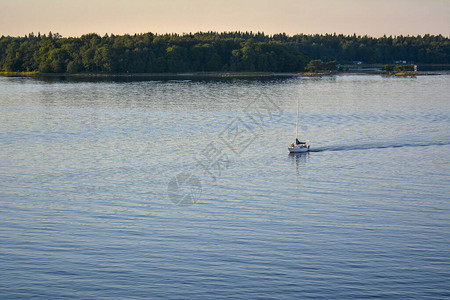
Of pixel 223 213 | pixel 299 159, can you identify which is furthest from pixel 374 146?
pixel 223 213

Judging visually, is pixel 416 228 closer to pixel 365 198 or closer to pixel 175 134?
pixel 365 198

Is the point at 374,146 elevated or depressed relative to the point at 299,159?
elevated

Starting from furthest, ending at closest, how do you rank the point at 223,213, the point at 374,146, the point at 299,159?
the point at 374,146, the point at 299,159, the point at 223,213

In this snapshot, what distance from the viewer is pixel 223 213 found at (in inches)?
2071

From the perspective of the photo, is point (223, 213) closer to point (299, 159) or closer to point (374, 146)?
point (299, 159)

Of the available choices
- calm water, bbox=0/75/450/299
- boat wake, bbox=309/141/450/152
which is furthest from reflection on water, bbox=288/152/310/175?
boat wake, bbox=309/141/450/152

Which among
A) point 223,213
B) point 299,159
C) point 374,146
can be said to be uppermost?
point 374,146

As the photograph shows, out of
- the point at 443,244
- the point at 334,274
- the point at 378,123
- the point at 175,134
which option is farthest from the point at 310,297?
the point at 378,123

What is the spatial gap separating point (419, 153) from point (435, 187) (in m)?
22.9

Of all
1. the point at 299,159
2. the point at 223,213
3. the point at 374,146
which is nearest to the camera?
the point at 223,213

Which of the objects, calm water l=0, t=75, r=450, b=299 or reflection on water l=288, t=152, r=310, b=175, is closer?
calm water l=0, t=75, r=450, b=299

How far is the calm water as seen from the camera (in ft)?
125

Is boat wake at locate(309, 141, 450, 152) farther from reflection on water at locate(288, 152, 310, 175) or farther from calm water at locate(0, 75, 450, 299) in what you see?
reflection on water at locate(288, 152, 310, 175)

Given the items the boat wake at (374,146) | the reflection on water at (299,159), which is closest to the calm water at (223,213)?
A: the reflection on water at (299,159)
